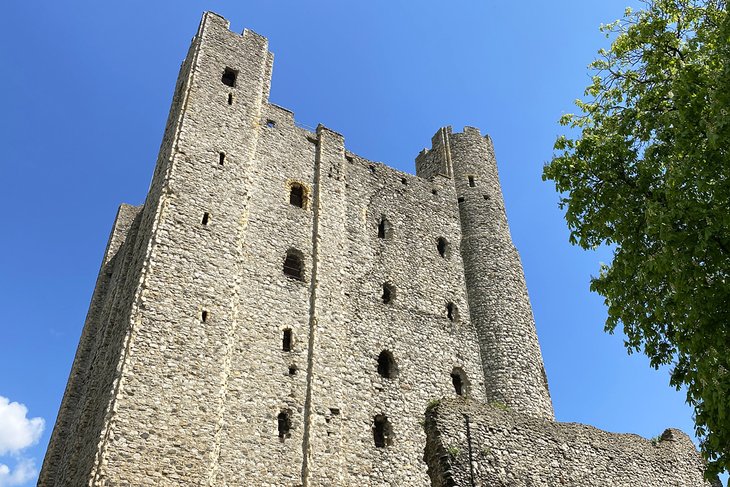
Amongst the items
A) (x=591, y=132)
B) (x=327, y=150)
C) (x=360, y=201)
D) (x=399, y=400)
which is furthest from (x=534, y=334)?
(x=591, y=132)

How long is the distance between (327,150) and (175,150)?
6.90 meters

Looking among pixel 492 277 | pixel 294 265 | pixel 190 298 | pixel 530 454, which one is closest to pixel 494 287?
pixel 492 277

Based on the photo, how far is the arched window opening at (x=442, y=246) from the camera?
26.4 metres

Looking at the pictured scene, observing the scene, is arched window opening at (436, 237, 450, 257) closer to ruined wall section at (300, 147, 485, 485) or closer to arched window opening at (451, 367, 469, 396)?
ruined wall section at (300, 147, 485, 485)

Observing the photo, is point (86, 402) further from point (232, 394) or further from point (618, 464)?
point (618, 464)

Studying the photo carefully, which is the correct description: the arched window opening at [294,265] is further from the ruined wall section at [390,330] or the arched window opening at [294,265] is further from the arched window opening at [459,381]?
the arched window opening at [459,381]

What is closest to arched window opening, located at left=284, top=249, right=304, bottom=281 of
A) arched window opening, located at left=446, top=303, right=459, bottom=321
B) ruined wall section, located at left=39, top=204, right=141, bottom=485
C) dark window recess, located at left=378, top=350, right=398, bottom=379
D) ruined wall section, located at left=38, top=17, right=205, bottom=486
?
dark window recess, located at left=378, top=350, right=398, bottom=379

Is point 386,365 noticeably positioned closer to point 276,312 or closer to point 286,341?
point 286,341

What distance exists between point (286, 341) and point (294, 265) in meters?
3.24

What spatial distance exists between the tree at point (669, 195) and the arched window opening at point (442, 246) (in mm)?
Result: 12907

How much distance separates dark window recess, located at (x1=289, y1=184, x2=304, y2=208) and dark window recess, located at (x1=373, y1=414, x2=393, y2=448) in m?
8.48

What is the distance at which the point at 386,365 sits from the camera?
71.1 ft

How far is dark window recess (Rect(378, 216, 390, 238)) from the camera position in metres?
25.3

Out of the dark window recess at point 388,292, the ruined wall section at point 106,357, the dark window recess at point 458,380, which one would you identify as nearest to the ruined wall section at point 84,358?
the ruined wall section at point 106,357
